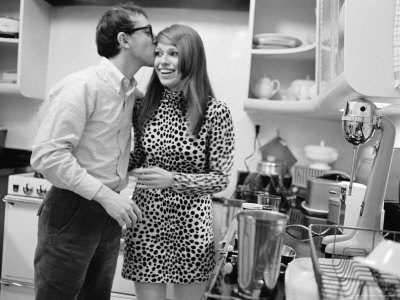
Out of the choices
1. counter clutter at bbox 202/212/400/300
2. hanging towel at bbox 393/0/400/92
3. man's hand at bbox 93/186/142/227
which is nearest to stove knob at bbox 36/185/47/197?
man's hand at bbox 93/186/142/227

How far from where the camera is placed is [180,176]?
4.58 ft

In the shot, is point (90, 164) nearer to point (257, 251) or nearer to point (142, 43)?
point (142, 43)

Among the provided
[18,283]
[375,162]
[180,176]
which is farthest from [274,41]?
[18,283]

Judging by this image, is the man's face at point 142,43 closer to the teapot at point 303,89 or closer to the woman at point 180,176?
the woman at point 180,176

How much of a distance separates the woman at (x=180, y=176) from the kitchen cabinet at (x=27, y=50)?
151 centimetres

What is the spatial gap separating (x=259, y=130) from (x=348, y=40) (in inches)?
62.7

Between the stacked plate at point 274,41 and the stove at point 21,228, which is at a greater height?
the stacked plate at point 274,41

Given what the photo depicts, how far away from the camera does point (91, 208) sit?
4.52ft

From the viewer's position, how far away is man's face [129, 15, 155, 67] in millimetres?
1475

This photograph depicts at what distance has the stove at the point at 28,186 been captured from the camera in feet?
7.43

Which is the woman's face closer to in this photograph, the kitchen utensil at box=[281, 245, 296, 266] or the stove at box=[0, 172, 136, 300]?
the kitchen utensil at box=[281, 245, 296, 266]

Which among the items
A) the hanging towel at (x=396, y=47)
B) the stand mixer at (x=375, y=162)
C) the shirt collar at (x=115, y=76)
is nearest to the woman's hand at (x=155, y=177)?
the shirt collar at (x=115, y=76)

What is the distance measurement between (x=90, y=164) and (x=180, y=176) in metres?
0.31

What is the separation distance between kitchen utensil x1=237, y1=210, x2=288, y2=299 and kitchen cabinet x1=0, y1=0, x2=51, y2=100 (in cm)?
227
